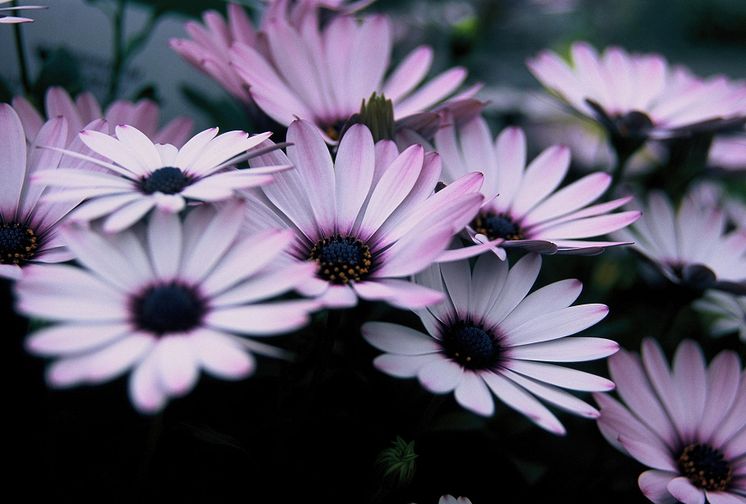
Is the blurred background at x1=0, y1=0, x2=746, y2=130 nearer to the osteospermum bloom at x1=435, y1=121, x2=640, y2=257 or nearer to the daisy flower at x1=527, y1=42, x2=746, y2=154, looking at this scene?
the daisy flower at x1=527, y1=42, x2=746, y2=154

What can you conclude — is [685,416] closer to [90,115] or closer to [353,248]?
[353,248]

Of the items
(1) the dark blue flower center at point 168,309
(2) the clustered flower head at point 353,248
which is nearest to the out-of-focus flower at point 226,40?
(2) the clustered flower head at point 353,248

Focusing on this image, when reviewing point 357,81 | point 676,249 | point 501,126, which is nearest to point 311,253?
point 357,81

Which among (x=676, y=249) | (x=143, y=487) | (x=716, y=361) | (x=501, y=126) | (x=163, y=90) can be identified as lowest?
(x=143, y=487)

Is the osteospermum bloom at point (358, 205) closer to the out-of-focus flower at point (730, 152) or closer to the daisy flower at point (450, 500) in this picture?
the daisy flower at point (450, 500)

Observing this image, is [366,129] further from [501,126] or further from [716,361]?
[501,126]

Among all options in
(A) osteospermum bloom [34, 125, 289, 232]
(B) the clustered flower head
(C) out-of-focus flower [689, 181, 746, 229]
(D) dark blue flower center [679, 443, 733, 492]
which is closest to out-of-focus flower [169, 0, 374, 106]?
(B) the clustered flower head

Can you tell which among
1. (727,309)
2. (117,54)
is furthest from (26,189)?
(727,309)
